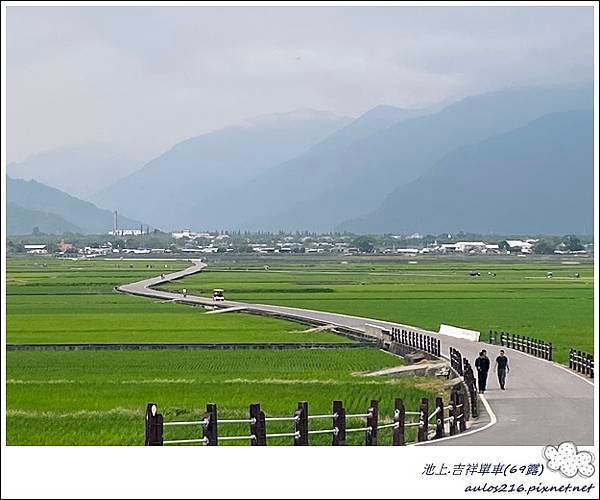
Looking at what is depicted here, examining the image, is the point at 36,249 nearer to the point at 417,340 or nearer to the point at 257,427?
the point at 417,340

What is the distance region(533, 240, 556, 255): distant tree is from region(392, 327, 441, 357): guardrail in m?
88.3

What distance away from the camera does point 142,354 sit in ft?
83.9

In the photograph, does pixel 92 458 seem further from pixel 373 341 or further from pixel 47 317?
pixel 47 317

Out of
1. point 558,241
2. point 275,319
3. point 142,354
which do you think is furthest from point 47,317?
point 558,241

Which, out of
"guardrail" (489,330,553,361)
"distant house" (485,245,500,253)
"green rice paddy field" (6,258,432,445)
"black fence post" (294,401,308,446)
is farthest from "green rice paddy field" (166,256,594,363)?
"distant house" (485,245,500,253)

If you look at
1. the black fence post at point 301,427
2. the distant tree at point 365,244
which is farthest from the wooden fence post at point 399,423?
the distant tree at point 365,244

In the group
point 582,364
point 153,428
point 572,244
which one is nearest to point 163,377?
point 582,364

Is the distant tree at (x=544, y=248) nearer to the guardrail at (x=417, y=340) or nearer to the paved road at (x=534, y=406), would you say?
the guardrail at (x=417, y=340)

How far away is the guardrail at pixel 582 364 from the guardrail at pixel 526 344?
2169mm

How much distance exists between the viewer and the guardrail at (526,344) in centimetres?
2323

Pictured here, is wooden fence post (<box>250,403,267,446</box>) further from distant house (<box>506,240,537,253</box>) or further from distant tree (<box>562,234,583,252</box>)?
distant house (<box>506,240,537,253</box>)

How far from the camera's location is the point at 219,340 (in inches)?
1143

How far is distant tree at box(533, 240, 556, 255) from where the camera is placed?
379 ft

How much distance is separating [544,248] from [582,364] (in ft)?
327
